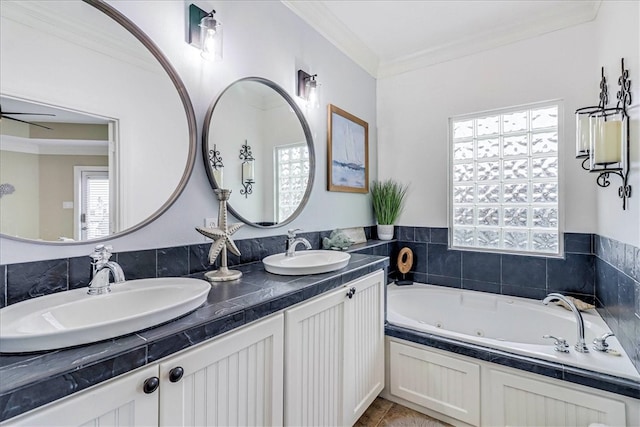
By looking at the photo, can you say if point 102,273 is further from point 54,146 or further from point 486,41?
point 486,41

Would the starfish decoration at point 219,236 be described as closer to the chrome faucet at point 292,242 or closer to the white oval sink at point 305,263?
the white oval sink at point 305,263

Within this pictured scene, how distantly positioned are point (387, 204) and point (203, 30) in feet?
6.68

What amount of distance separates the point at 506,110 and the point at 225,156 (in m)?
2.29

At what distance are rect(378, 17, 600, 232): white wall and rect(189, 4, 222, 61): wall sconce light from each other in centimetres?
198

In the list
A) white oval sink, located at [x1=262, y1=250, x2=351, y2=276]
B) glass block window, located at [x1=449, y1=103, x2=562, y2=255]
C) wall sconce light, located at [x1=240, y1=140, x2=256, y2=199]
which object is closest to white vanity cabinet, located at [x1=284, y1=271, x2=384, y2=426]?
white oval sink, located at [x1=262, y1=250, x2=351, y2=276]

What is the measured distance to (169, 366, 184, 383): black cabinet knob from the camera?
2.70ft

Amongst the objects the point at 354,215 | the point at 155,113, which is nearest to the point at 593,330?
the point at 354,215

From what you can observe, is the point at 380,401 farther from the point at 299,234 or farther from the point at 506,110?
the point at 506,110

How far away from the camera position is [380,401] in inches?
81.3

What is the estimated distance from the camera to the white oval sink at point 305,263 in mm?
1468

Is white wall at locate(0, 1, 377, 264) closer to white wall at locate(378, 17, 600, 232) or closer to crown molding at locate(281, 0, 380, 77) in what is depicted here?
crown molding at locate(281, 0, 380, 77)

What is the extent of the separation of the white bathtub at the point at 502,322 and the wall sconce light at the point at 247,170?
1274mm

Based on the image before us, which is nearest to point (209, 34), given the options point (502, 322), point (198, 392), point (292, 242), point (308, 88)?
point (308, 88)

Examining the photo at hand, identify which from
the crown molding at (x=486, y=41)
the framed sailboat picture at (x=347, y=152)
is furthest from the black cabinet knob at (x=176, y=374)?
the crown molding at (x=486, y=41)
